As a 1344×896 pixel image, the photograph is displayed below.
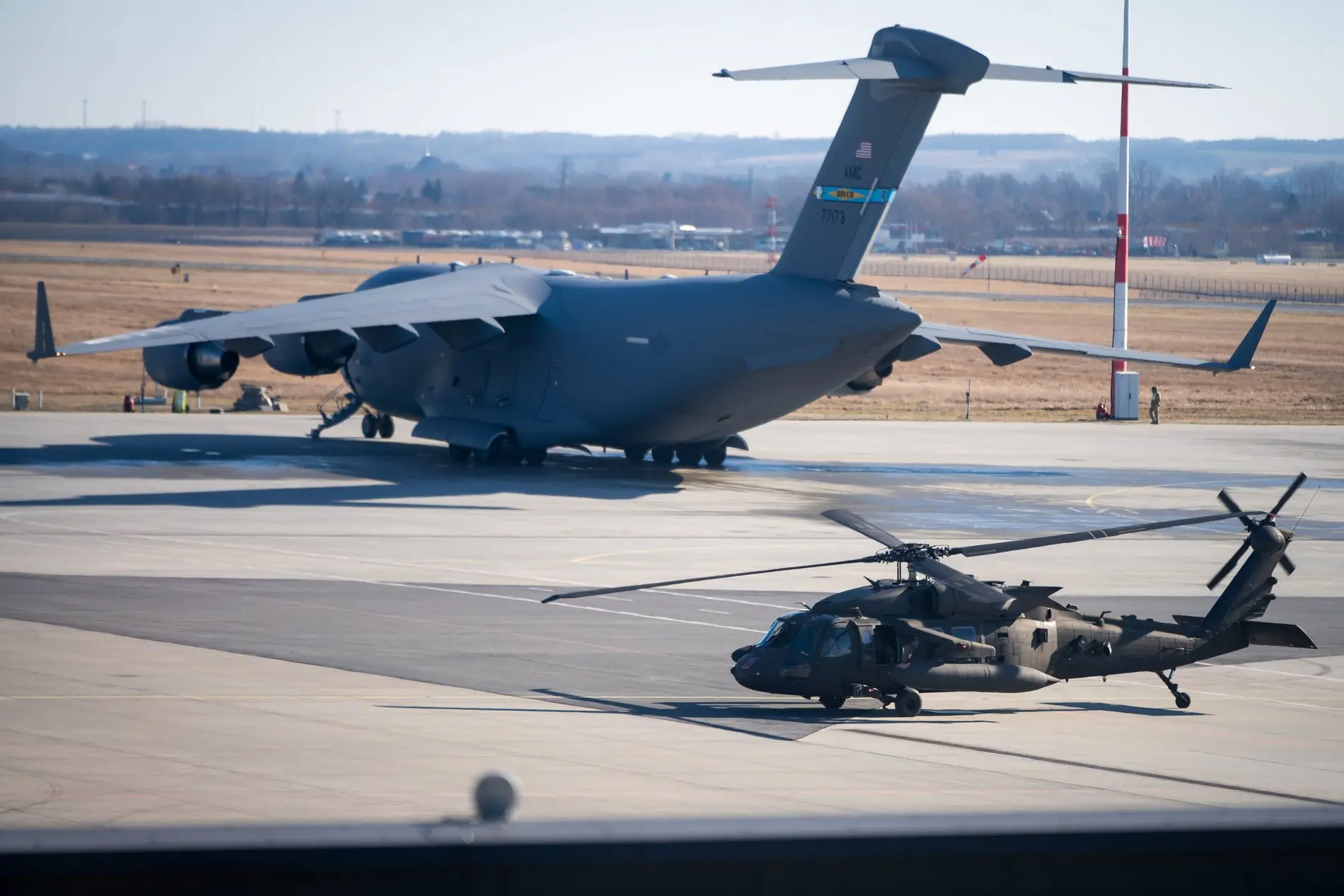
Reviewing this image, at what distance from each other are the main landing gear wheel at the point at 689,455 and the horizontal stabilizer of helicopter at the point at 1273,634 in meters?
27.2

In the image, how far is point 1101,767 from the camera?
18.3 metres

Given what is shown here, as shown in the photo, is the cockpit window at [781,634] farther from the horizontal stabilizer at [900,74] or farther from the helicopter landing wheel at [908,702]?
the horizontal stabilizer at [900,74]

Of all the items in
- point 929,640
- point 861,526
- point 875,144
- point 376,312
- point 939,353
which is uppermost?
point 875,144

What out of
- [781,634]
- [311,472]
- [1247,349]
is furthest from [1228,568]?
[311,472]

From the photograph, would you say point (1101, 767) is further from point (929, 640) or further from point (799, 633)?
point (799, 633)

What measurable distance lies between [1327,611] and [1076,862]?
967 inches

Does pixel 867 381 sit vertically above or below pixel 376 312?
below

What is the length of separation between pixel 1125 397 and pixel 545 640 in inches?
1831

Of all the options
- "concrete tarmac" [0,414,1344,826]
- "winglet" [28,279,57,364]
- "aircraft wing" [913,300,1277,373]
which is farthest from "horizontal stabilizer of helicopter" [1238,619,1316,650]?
"winglet" [28,279,57,364]

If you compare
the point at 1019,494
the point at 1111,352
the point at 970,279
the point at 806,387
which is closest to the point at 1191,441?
the point at 1111,352

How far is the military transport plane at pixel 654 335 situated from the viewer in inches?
1564

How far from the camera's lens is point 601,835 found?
284 inches

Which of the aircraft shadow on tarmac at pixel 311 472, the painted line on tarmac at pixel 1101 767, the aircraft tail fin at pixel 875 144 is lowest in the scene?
the painted line on tarmac at pixel 1101 767

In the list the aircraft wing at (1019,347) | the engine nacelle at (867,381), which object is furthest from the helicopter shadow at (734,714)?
the aircraft wing at (1019,347)
